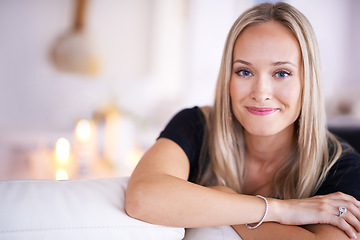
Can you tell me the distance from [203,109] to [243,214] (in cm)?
57

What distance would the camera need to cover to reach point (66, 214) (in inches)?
34.3

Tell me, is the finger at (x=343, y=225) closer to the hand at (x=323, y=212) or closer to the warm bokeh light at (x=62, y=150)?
the hand at (x=323, y=212)

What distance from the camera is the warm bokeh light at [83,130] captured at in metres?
2.12

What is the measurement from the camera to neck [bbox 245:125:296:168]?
139cm

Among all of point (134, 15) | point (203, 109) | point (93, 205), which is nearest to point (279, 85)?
point (203, 109)


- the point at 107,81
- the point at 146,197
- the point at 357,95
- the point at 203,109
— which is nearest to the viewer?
the point at 146,197

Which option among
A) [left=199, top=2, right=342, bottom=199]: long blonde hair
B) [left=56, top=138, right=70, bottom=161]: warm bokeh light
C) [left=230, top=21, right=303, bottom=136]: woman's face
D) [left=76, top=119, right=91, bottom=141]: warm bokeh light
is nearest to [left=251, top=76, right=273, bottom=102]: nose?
[left=230, top=21, right=303, bottom=136]: woman's face

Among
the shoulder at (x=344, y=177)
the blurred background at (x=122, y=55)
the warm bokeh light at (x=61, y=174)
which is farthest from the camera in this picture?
the blurred background at (x=122, y=55)

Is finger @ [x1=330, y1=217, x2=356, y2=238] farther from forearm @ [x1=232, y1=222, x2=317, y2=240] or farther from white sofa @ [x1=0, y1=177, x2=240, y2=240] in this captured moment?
white sofa @ [x1=0, y1=177, x2=240, y2=240]

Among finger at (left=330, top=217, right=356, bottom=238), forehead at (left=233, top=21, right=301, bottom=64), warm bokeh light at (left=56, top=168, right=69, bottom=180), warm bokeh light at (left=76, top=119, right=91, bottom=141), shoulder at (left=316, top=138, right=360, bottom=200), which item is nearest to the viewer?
finger at (left=330, top=217, right=356, bottom=238)

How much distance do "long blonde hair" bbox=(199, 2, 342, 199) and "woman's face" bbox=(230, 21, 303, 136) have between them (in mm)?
28

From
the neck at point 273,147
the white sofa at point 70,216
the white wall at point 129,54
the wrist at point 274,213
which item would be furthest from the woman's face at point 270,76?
the white wall at point 129,54

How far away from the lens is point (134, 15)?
190 inches

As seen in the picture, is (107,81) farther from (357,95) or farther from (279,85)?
(279,85)
